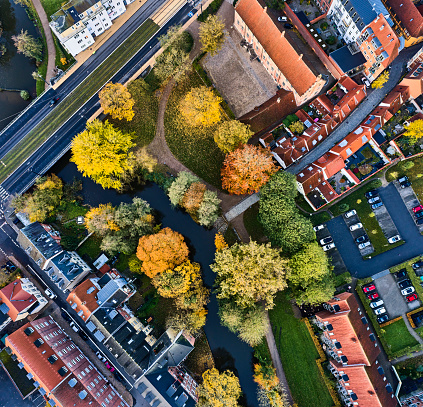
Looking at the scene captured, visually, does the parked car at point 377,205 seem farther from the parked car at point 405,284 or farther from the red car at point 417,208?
the parked car at point 405,284

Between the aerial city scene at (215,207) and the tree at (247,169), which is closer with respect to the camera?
the tree at (247,169)

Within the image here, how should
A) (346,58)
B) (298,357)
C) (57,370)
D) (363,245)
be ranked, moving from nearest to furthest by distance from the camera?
(57,370) → (298,357) → (363,245) → (346,58)

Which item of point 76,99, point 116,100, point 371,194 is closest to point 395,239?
point 371,194

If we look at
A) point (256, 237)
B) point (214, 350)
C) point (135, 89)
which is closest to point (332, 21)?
point (135, 89)

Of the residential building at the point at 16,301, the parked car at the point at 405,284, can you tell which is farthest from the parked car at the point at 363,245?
the residential building at the point at 16,301

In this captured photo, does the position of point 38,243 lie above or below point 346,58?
above

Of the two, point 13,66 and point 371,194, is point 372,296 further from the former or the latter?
point 13,66

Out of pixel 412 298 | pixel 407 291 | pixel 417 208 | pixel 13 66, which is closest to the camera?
pixel 412 298
